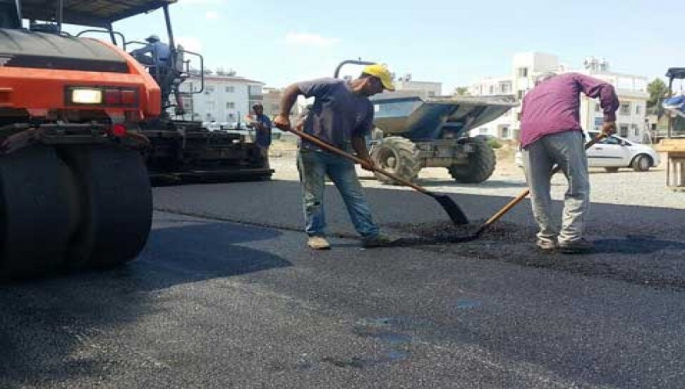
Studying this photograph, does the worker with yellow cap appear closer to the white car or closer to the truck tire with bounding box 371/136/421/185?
the truck tire with bounding box 371/136/421/185

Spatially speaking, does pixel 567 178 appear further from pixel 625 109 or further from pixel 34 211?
pixel 625 109

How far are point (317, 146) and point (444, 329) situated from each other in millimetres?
2595

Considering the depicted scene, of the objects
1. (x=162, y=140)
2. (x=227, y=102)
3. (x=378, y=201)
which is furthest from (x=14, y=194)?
(x=227, y=102)

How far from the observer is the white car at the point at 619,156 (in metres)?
20.7

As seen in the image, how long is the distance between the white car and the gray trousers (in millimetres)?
15536

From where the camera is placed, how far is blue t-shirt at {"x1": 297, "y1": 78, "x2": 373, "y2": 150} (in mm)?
5547

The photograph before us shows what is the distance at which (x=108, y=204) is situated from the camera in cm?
432

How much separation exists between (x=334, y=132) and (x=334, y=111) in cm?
17

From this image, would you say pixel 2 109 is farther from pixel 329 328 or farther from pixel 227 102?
pixel 227 102

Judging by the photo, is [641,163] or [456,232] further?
[641,163]

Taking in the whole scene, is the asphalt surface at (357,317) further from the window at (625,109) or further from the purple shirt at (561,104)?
the window at (625,109)

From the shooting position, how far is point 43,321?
11.3 feet

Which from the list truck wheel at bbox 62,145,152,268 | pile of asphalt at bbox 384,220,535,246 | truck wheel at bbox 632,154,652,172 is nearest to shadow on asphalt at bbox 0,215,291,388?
truck wheel at bbox 62,145,152,268

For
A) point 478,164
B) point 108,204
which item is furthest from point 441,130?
point 108,204
